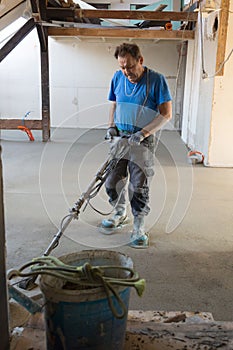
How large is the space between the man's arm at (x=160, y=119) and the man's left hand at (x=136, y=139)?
3 centimetres

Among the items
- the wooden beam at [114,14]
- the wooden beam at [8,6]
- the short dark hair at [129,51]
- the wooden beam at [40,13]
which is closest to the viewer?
the short dark hair at [129,51]

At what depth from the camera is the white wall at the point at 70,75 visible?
322 inches

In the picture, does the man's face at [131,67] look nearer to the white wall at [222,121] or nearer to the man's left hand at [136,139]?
the man's left hand at [136,139]

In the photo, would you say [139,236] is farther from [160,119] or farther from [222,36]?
[222,36]

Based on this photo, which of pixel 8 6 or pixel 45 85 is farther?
pixel 45 85

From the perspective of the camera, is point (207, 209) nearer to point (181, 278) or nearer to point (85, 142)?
point (181, 278)

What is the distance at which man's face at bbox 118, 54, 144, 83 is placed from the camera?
2.47 metres

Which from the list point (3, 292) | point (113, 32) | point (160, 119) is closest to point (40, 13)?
point (113, 32)

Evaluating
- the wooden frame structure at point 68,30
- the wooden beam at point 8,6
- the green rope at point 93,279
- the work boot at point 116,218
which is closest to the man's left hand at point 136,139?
the work boot at point 116,218

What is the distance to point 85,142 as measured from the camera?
6742mm

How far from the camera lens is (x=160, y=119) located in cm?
257

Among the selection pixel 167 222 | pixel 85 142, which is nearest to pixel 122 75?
pixel 167 222

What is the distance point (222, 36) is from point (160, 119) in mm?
2622

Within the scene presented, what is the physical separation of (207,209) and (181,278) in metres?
1.32
